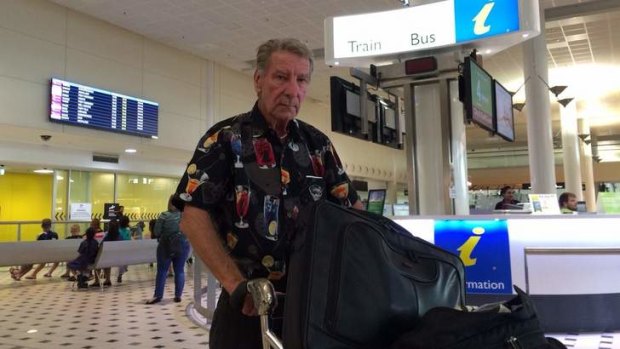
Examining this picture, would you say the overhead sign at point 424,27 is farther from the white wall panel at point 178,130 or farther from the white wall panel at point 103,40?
the white wall panel at point 178,130

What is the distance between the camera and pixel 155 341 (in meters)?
4.89

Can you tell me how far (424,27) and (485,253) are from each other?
212cm

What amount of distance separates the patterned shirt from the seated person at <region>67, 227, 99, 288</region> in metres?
8.21

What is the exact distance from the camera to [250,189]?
1272mm

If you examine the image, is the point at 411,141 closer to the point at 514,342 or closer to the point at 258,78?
the point at 258,78

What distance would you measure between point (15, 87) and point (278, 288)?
8.62 metres

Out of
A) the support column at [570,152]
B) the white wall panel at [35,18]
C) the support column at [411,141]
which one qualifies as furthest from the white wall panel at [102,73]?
the support column at [570,152]

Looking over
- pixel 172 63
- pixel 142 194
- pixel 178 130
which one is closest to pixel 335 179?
pixel 178 130

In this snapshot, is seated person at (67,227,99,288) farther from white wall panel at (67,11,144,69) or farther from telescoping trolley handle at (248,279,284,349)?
telescoping trolley handle at (248,279,284,349)

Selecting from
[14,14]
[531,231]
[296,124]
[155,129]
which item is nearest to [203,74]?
[155,129]

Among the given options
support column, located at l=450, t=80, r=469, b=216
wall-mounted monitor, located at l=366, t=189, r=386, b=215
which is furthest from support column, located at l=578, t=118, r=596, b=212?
support column, located at l=450, t=80, r=469, b=216

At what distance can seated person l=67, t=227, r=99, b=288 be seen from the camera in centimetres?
856

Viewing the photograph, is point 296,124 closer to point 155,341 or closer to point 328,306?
point 328,306

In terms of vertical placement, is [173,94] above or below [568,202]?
above
